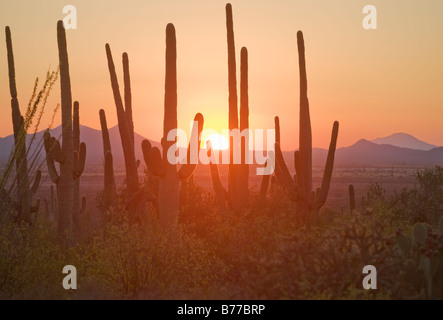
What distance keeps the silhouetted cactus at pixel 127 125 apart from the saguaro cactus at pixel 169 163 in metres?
2.82

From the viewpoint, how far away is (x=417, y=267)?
28.9 ft

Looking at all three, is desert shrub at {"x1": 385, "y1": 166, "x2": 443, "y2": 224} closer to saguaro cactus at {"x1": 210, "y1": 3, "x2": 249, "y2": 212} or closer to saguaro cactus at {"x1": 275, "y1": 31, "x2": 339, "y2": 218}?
saguaro cactus at {"x1": 275, "y1": 31, "x2": 339, "y2": 218}

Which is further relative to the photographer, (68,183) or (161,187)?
(68,183)

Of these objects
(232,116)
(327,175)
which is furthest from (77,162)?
(327,175)

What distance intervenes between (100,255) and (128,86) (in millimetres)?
10396

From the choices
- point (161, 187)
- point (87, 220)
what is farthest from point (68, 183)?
point (87, 220)

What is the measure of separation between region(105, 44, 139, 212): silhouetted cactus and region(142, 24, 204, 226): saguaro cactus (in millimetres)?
2821

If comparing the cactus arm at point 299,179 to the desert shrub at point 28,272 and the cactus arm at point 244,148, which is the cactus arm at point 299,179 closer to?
the cactus arm at point 244,148

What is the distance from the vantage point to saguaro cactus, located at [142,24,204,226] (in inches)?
557

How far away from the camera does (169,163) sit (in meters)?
14.3

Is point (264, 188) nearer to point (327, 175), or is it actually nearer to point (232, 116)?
point (327, 175)

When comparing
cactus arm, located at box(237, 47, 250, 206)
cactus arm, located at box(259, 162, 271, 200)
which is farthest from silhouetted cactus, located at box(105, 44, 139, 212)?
cactus arm, located at box(259, 162, 271, 200)
